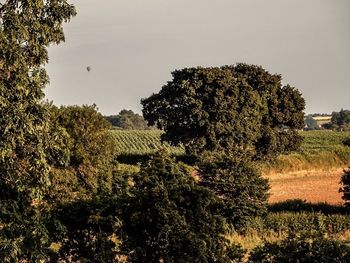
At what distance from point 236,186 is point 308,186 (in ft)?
75.8

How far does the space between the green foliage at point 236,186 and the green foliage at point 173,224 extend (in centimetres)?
1260

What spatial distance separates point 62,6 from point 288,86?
51257 millimetres

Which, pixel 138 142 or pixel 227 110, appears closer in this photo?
pixel 227 110

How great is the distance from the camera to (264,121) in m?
59.5

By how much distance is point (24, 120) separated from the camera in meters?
14.3

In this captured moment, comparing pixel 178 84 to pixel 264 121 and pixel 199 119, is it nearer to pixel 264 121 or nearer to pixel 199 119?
pixel 199 119

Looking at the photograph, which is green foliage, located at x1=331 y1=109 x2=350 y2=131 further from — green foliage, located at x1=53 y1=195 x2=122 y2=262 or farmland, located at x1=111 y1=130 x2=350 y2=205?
green foliage, located at x1=53 y1=195 x2=122 y2=262

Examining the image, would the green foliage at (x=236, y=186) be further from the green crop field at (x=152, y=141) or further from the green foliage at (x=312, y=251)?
the green crop field at (x=152, y=141)

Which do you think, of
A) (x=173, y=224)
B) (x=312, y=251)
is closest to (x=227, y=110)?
(x=173, y=224)

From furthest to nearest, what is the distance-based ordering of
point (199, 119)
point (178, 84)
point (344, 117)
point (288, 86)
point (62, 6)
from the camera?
point (344, 117), point (288, 86), point (178, 84), point (199, 119), point (62, 6)

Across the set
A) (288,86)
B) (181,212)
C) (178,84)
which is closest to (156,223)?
(181,212)

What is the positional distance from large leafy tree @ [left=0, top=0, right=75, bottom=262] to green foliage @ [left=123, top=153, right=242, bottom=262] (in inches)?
119

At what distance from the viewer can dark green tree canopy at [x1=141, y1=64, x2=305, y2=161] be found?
2111 inches

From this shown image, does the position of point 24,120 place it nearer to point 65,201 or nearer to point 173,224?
point 65,201
